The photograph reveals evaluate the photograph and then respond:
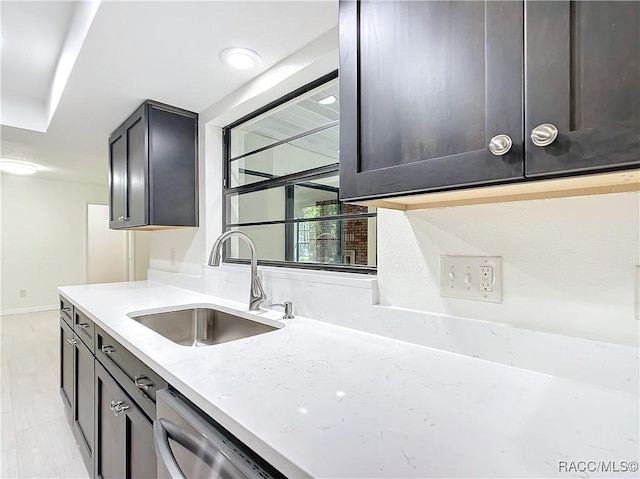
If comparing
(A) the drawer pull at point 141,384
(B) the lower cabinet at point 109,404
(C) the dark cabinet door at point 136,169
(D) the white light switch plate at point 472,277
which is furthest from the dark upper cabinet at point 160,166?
(D) the white light switch plate at point 472,277

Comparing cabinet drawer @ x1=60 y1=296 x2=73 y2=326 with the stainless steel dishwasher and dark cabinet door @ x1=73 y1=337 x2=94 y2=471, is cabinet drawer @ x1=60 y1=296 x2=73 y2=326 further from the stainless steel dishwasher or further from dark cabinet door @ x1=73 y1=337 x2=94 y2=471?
the stainless steel dishwasher

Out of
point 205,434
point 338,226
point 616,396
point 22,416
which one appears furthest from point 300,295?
point 22,416

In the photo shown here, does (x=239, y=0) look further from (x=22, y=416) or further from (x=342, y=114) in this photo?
(x=22, y=416)

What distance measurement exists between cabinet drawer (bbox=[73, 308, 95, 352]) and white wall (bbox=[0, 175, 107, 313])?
4.74 m

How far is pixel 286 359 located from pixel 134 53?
1.49m

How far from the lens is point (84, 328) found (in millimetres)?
1700

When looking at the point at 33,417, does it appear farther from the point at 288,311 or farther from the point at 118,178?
the point at 288,311

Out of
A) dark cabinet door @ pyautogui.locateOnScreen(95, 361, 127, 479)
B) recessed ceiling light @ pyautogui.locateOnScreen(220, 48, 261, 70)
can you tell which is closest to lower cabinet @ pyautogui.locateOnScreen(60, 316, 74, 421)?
dark cabinet door @ pyautogui.locateOnScreen(95, 361, 127, 479)

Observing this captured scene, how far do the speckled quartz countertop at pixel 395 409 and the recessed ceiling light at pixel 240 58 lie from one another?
4.07 ft

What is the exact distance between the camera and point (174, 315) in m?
1.70

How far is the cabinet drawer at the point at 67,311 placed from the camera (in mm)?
2013

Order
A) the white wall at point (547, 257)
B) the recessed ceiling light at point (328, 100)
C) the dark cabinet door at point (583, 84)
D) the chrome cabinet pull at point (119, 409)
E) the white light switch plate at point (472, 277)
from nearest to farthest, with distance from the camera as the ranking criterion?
the dark cabinet door at point (583, 84), the white wall at point (547, 257), the white light switch plate at point (472, 277), the chrome cabinet pull at point (119, 409), the recessed ceiling light at point (328, 100)

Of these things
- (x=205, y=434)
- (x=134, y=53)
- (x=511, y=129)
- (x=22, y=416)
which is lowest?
(x=22, y=416)

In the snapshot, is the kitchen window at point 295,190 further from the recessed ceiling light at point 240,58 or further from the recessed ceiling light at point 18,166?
the recessed ceiling light at point 18,166
